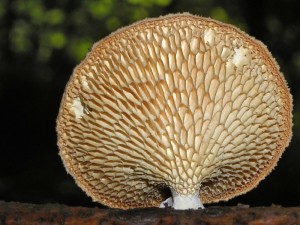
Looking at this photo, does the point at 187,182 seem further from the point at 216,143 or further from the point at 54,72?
the point at 54,72

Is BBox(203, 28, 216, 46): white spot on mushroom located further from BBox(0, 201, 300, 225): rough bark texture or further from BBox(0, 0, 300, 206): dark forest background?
BBox(0, 0, 300, 206): dark forest background

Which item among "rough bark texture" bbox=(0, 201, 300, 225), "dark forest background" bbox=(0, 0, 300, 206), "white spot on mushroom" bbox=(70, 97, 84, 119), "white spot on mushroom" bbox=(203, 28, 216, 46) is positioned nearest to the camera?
"rough bark texture" bbox=(0, 201, 300, 225)

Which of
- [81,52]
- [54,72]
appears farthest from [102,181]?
[54,72]

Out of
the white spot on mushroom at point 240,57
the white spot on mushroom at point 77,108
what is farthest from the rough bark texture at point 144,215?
the white spot on mushroom at point 240,57

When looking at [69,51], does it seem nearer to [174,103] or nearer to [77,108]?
[77,108]

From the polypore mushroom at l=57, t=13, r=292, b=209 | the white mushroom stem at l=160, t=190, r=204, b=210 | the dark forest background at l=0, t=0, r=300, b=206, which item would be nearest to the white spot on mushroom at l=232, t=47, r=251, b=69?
the polypore mushroom at l=57, t=13, r=292, b=209

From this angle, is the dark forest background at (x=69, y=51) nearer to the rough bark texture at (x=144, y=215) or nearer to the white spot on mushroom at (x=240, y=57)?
the white spot on mushroom at (x=240, y=57)

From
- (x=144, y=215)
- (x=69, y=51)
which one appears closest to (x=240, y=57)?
(x=144, y=215)
